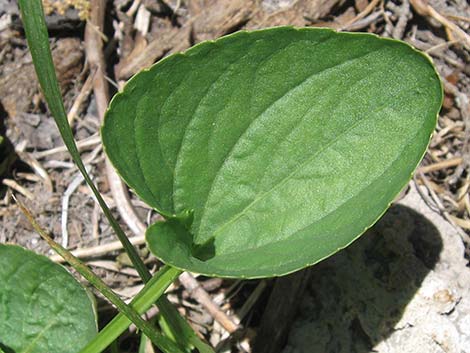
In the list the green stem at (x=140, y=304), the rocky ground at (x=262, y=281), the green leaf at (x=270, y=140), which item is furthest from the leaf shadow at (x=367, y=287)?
the green stem at (x=140, y=304)

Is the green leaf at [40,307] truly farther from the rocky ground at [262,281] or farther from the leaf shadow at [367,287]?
the leaf shadow at [367,287]

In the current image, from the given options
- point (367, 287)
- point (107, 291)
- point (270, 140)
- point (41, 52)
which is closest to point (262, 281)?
point (367, 287)

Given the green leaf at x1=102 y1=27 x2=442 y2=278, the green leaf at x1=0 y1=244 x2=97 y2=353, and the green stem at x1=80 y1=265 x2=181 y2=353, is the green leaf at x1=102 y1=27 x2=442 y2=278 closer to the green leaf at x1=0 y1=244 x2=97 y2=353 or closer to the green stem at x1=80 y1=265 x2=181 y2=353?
the green stem at x1=80 y1=265 x2=181 y2=353

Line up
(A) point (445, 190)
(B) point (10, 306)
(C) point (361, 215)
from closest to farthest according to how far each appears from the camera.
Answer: (C) point (361, 215) → (B) point (10, 306) → (A) point (445, 190)

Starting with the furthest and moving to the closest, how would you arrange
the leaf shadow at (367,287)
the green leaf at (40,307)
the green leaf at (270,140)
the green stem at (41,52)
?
the leaf shadow at (367,287) → the green leaf at (40,307) → the green leaf at (270,140) → the green stem at (41,52)

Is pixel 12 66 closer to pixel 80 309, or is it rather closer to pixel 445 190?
pixel 80 309

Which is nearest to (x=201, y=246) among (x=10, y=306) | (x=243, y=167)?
(x=243, y=167)

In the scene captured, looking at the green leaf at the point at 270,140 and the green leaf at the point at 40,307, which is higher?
the green leaf at the point at 270,140
